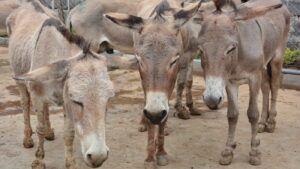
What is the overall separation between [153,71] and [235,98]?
1.35m

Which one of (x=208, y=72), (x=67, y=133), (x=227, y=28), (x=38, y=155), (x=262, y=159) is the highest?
(x=227, y=28)

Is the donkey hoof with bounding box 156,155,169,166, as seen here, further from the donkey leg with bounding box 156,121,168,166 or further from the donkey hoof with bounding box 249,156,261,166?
the donkey hoof with bounding box 249,156,261,166

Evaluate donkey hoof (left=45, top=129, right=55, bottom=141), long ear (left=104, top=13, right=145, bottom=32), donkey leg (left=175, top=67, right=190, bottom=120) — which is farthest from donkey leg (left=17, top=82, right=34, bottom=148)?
donkey leg (left=175, top=67, right=190, bottom=120)

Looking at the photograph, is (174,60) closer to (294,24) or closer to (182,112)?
(182,112)

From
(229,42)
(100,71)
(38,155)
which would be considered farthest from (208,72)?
(38,155)

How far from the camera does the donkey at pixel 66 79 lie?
12.2 ft

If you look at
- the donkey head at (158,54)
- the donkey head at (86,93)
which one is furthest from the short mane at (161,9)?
the donkey head at (86,93)

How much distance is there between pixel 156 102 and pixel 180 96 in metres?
2.59

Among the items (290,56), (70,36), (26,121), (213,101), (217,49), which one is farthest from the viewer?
(290,56)

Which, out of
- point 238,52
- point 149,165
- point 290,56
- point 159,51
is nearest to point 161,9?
point 159,51

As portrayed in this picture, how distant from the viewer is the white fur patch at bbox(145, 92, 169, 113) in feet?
14.7

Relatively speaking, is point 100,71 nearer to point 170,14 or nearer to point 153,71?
point 153,71

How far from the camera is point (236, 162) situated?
5.60m

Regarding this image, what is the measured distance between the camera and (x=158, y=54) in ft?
15.1
